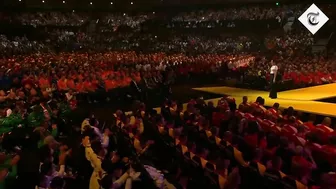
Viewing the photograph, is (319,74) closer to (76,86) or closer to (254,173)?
→ (76,86)

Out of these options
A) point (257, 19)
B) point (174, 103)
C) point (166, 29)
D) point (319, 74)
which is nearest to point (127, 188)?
point (174, 103)

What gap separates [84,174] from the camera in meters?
7.98

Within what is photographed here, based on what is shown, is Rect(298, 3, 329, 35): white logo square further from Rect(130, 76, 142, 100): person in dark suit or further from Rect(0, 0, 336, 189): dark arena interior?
Rect(130, 76, 142, 100): person in dark suit

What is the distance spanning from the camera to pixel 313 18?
18.8 metres

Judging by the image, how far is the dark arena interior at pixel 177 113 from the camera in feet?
22.2

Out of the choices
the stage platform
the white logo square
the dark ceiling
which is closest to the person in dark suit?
the stage platform

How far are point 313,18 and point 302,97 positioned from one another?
573cm

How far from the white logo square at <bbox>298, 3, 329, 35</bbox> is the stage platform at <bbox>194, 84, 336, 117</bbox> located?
9.22ft

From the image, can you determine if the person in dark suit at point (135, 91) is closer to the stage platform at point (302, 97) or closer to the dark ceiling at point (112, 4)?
the stage platform at point (302, 97)

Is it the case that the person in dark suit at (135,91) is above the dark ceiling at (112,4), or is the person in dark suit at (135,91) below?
below

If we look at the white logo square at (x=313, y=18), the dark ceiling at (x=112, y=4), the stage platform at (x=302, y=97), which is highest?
the dark ceiling at (x=112, y=4)

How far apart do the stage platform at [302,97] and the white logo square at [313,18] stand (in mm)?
2811

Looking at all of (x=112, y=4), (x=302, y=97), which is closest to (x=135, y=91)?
(x=302, y=97)

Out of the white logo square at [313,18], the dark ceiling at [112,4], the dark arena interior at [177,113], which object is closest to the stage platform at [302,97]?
the dark arena interior at [177,113]
